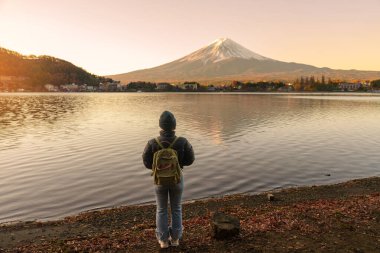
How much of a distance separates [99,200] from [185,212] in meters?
5.88

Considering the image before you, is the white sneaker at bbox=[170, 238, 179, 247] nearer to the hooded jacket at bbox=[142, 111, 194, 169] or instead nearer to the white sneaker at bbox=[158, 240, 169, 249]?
the white sneaker at bbox=[158, 240, 169, 249]

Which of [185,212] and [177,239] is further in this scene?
[185,212]

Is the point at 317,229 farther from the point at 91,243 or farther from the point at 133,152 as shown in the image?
the point at 133,152

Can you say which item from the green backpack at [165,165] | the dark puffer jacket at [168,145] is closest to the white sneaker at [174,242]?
the green backpack at [165,165]

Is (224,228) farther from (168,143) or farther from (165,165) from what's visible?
(168,143)

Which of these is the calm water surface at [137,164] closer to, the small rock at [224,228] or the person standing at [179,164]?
the person standing at [179,164]

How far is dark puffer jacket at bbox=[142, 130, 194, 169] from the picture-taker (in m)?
9.34

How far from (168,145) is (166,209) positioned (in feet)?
6.28

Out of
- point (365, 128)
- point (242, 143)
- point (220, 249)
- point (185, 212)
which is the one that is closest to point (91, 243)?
point (220, 249)

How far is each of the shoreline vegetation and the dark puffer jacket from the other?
265 cm

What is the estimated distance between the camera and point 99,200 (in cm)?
2012

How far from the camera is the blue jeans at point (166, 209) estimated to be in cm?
959

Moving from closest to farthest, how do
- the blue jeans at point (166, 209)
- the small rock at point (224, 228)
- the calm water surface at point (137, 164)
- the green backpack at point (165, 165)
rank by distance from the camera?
the green backpack at point (165, 165) < the blue jeans at point (166, 209) < the small rock at point (224, 228) < the calm water surface at point (137, 164)

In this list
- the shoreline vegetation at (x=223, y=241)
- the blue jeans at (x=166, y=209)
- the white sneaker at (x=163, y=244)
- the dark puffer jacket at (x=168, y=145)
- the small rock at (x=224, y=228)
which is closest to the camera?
the dark puffer jacket at (x=168, y=145)
